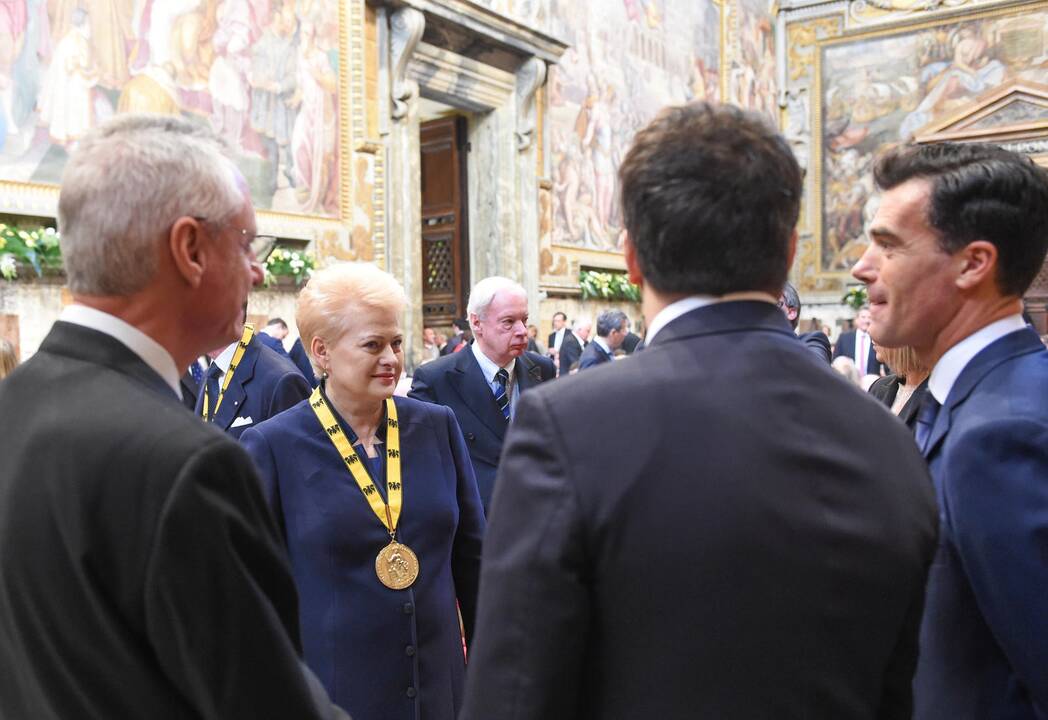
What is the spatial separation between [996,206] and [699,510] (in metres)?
1.18

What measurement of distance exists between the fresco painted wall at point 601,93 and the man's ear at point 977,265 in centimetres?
1237

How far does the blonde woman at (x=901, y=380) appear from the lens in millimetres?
2557

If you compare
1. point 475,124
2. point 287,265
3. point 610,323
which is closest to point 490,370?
point 610,323

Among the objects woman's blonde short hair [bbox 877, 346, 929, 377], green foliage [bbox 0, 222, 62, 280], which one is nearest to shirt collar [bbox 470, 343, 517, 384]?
woman's blonde short hair [bbox 877, 346, 929, 377]

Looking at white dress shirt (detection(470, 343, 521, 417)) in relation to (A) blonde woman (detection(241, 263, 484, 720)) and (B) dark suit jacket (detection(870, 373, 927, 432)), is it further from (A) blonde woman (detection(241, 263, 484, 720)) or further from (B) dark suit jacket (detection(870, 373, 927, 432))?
(B) dark suit jacket (detection(870, 373, 927, 432))

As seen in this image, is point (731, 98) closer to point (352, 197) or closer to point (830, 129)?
point (830, 129)

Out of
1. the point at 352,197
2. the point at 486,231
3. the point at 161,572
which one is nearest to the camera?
the point at 161,572

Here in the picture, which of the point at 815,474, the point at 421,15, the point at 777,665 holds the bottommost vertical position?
the point at 777,665

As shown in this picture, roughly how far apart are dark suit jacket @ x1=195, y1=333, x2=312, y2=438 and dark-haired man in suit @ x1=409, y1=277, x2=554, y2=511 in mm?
934

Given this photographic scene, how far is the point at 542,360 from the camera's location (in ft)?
19.2

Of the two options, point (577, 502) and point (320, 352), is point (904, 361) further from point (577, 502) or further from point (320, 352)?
point (577, 502)

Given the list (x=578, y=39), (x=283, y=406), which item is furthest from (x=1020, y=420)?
(x=578, y=39)

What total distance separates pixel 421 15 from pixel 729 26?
33.8 feet

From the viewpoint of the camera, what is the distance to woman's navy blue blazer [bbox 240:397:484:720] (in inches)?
100
